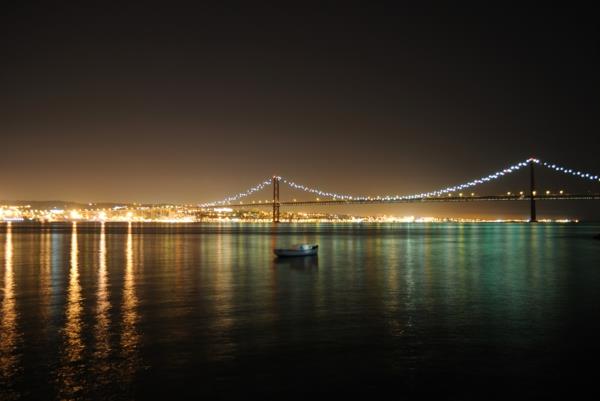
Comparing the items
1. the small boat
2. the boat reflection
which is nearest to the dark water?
the boat reflection

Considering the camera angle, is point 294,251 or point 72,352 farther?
point 294,251

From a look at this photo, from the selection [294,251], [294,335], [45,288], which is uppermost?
[294,251]

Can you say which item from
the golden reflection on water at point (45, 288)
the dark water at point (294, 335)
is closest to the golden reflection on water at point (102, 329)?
the dark water at point (294, 335)

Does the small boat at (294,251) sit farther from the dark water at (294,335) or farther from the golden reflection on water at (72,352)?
the golden reflection on water at (72,352)

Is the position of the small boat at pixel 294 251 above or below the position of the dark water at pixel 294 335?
above

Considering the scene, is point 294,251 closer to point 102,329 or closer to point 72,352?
point 102,329

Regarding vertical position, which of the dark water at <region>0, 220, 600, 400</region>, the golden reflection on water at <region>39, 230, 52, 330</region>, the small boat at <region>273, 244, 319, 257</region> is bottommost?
the dark water at <region>0, 220, 600, 400</region>

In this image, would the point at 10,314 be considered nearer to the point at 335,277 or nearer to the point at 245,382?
the point at 245,382

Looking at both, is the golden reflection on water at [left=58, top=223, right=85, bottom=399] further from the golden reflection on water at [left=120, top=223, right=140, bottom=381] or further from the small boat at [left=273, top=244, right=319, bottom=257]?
→ the small boat at [left=273, top=244, right=319, bottom=257]

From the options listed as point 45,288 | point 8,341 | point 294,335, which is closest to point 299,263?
point 45,288
